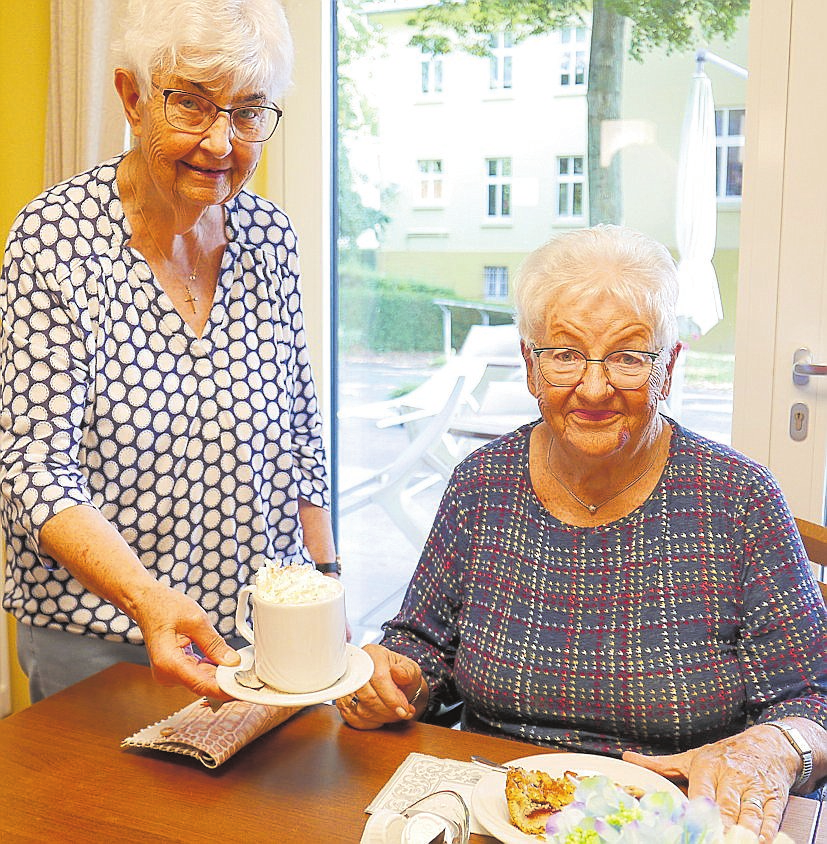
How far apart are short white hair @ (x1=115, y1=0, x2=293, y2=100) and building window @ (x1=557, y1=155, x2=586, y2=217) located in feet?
4.06

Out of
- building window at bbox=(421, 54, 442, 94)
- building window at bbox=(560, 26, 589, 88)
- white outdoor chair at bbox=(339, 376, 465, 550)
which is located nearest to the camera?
building window at bbox=(560, 26, 589, 88)

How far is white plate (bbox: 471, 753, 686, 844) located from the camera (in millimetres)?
1105

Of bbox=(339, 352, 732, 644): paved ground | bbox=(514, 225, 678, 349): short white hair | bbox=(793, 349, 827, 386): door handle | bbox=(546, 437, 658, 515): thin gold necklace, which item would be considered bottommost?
bbox=(339, 352, 732, 644): paved ground

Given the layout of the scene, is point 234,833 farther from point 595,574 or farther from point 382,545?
point 382,545

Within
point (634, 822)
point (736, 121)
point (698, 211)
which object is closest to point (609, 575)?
point (634, 822)

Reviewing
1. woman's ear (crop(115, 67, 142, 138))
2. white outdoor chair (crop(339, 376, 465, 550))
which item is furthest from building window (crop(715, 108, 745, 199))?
woman's ear (crop(115, 67, 142, 138))

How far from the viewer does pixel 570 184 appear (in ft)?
8.59

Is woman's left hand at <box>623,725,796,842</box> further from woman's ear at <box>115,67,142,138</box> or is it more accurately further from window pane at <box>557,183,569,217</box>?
window pane at <box>557,183,569,217</box>

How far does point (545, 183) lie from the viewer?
265 cm

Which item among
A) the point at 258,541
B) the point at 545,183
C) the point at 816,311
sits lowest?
the point at 258,541

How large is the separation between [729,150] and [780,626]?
4.58 feet

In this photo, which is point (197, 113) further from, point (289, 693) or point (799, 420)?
point (799, 420)

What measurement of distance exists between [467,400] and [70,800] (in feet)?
5.83

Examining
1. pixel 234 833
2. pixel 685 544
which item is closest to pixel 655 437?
pixel 685 544
